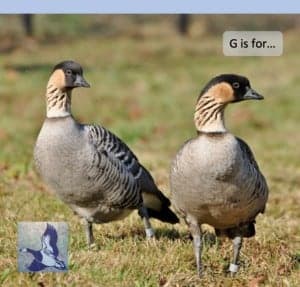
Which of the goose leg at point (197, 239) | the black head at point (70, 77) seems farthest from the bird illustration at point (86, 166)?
the goose leg at point (197, 239)

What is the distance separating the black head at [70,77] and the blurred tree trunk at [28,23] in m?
0.26

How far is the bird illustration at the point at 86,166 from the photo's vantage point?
12.5ft

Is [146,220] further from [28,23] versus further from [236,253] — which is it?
[28,23]

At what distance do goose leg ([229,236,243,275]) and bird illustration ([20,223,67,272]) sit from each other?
46cm

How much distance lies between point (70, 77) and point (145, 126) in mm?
540

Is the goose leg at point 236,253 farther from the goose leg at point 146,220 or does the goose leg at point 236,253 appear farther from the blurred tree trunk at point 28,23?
the blurred tree trunk at point 28,23

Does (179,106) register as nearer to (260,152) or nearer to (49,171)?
(260,152)

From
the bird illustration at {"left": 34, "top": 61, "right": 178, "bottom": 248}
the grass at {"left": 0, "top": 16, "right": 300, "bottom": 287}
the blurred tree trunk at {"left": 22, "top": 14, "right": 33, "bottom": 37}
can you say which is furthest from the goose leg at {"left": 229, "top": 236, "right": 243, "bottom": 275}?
the blurred tree trunk at {"left": 22, "top": 14, "right": 33, "bottom": 37}

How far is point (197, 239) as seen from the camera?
3.77 metres

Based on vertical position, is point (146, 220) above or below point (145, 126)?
below

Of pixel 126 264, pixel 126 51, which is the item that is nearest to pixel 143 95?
pixel 126 51

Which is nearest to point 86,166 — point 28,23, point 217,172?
point 217,172

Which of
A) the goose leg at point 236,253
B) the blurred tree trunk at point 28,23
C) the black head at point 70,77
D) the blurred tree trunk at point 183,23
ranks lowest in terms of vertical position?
the goose leg at point 236,253

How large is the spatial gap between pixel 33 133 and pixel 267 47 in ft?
2.36
